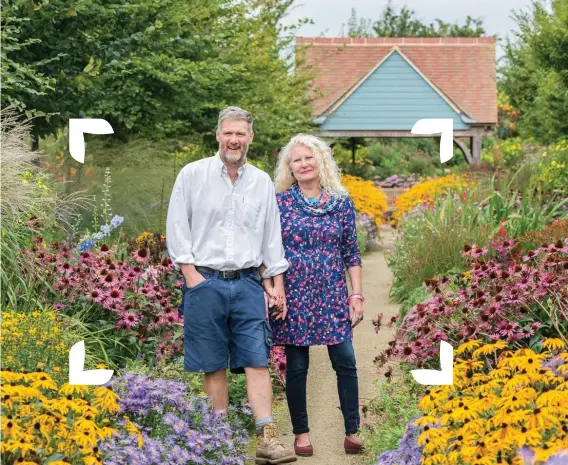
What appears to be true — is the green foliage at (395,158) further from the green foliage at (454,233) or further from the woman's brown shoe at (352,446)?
the woman's brown shoe at (352,446)

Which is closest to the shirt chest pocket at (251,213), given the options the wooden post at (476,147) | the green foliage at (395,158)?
the wooden post at (476,147)

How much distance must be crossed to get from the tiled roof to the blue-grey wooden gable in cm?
27

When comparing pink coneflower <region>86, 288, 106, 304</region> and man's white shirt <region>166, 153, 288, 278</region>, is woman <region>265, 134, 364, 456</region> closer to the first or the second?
man's white shirt <region>166, 153, 288, 278</region>

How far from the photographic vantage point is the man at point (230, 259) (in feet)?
16.2

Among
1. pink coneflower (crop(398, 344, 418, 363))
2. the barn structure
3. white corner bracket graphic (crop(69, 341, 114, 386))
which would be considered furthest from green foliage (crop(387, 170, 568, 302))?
the barn structure

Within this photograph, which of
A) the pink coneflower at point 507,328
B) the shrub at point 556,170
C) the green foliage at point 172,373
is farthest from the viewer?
the shrub at point 556,170

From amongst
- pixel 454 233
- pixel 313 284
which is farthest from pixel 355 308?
pixel 454 233

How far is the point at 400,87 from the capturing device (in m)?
21.1

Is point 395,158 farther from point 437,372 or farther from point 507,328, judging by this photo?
point 437,372

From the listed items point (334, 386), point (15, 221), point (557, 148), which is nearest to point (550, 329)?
point (334, 386)

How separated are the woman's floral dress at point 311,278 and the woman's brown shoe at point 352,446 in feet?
1.86

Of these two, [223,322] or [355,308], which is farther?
[355,308]

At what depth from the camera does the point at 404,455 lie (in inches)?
172

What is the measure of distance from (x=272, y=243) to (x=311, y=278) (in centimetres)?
34
